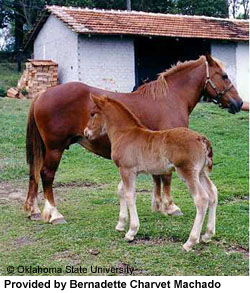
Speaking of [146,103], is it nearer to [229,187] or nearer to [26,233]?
[26,233]

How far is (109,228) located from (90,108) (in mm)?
1533

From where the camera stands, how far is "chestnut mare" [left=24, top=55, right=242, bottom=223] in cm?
658

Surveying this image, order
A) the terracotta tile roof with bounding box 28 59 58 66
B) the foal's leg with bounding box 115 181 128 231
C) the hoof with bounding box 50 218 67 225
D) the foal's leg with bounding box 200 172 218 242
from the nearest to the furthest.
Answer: the foal's leg with bounding box 200 172 218 242 < the foal's leg with bounding box 115 181 128 231 < the hoof with bounding box 50 218 67 225 < the terracotta tile roof with bounding box 28 59 58 66

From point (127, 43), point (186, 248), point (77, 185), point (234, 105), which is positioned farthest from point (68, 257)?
point (127, 43)

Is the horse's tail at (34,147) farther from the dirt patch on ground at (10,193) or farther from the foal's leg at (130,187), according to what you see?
the foal's leg at (130,187)

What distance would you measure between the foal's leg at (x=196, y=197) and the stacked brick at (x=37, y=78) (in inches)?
694

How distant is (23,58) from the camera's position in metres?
37.2

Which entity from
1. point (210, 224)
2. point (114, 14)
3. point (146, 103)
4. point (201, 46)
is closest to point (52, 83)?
point (114, 14)

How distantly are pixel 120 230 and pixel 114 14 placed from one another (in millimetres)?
19095

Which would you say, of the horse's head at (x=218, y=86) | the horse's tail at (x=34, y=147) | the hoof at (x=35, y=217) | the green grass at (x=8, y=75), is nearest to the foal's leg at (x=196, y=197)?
the horse's head at (x=218, y=86)

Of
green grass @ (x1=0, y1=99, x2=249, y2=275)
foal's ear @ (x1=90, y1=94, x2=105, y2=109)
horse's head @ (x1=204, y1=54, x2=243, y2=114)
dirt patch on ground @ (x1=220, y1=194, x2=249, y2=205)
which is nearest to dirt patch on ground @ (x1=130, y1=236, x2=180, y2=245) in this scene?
green grass @ (x1=0, y1=99, x2=249, y2=275)
